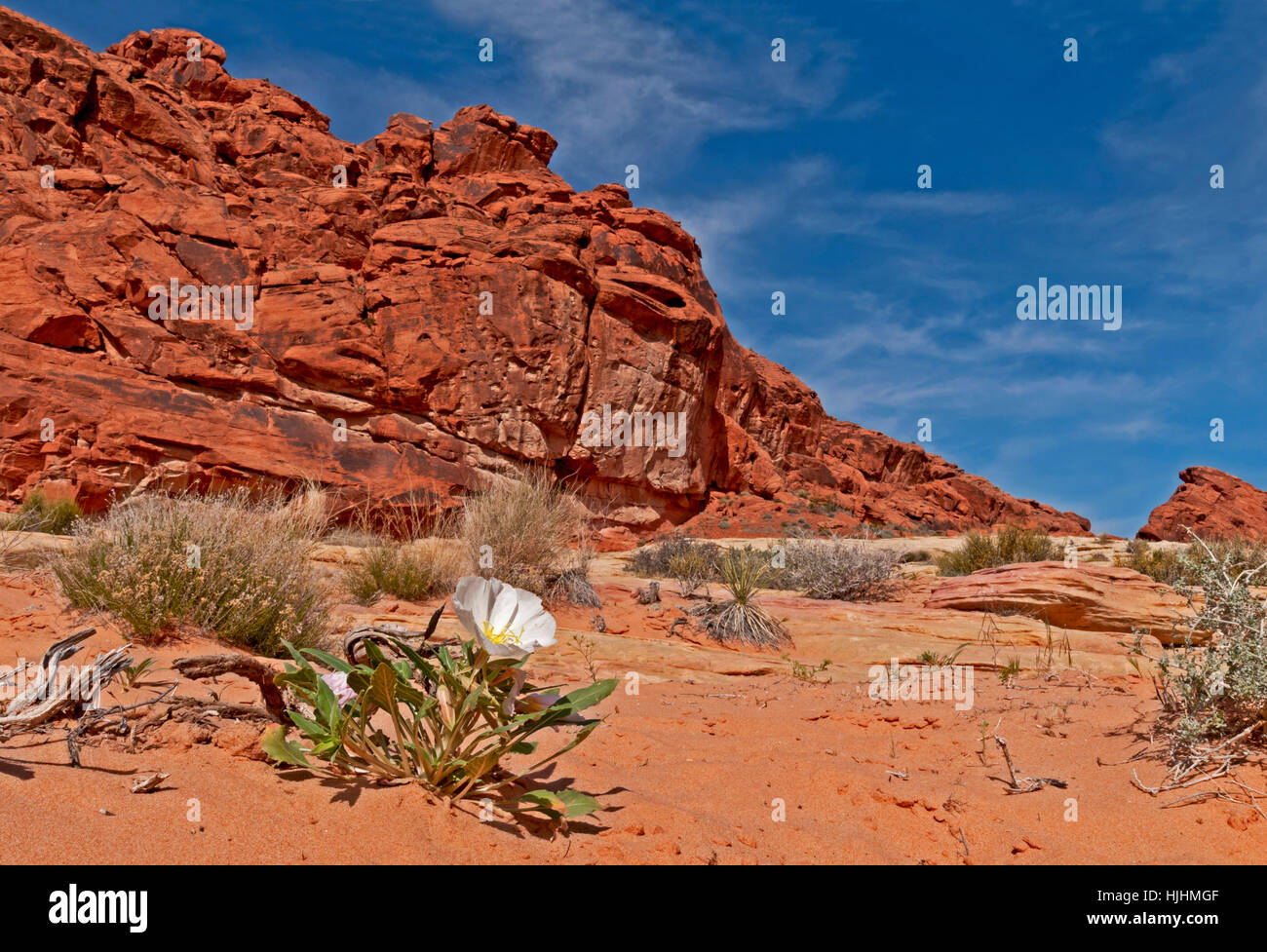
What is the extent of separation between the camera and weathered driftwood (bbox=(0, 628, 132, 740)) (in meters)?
2.02

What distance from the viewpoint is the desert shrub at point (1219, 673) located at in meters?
2.63

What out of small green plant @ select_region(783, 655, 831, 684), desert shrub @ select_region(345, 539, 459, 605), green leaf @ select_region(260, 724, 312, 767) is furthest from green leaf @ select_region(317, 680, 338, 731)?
desert shrub @ select_region(345, 539, 459, 605)

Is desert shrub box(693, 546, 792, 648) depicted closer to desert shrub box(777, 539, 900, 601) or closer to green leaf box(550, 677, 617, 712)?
desert shrub box(777, 539, 900, 601)

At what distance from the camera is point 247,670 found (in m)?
2.33

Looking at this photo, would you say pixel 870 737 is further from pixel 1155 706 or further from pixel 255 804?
pixel 255 804

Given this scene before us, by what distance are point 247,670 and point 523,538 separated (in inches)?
236

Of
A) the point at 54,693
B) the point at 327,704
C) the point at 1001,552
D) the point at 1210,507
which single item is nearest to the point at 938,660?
the point at 327,704

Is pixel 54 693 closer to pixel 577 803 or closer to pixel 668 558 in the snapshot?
pixel 577 803

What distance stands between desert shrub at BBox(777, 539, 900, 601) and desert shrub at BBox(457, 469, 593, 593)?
3344 millimetres

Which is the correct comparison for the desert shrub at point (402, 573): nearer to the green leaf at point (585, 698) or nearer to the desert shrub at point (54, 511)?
the green leaf at point (585, 698)

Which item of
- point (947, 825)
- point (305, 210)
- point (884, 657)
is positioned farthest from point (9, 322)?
point (947, 825)

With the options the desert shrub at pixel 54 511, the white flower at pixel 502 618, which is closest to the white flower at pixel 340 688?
the white flower at pixel 502 618

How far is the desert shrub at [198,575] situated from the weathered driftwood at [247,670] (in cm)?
158

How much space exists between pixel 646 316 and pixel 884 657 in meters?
17.8
